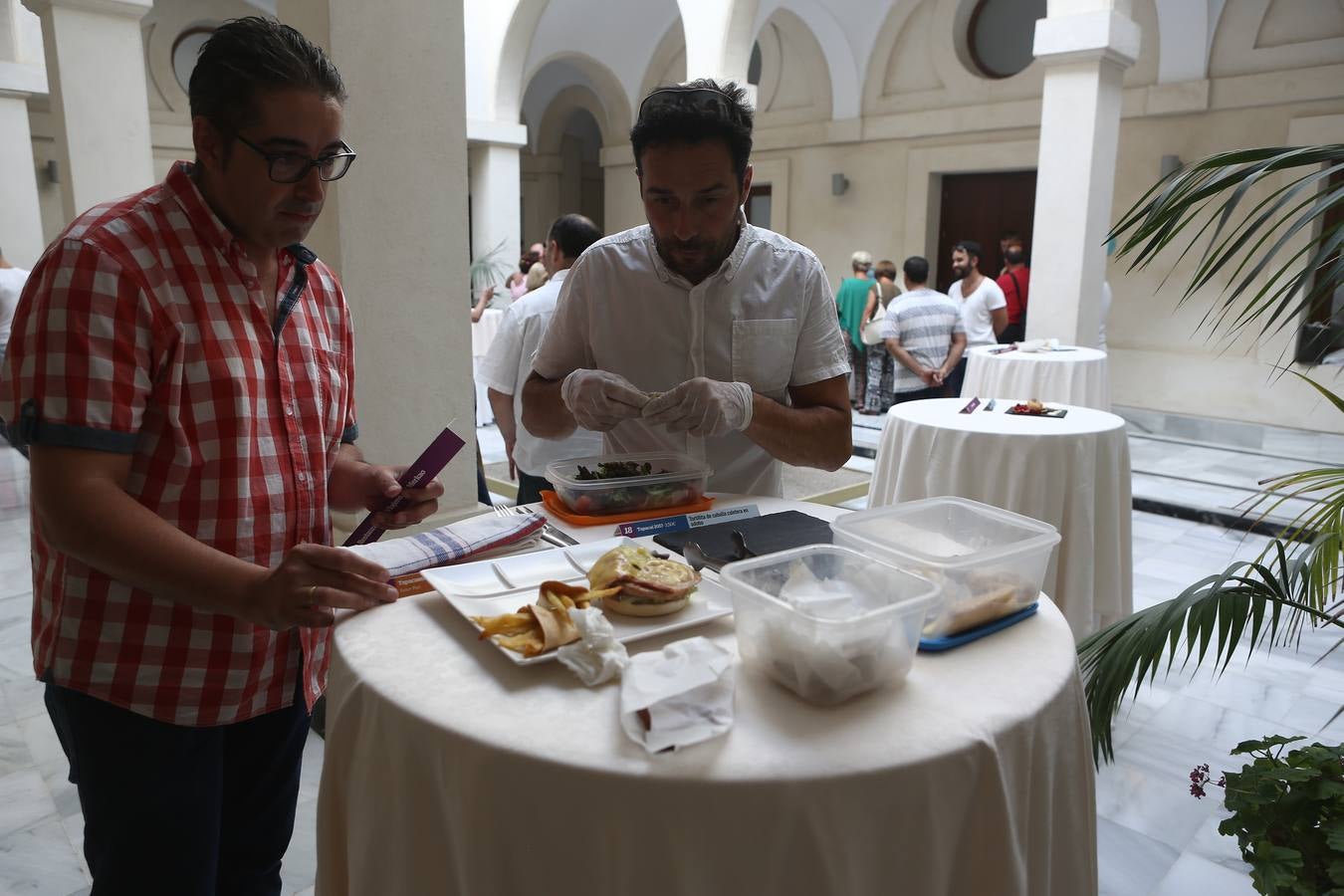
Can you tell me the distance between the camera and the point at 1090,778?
1300mm

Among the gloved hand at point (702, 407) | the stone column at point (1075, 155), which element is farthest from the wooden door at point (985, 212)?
the gloved hand at point (702, 407)

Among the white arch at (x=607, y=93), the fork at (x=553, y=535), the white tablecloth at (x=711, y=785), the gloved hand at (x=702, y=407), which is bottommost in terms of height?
the white tablecloth at (x=711, y=785)

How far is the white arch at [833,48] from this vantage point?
12.5m

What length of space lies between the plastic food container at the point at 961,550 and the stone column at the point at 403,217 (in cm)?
177

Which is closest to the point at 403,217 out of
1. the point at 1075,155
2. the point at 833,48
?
the point at 1075,155

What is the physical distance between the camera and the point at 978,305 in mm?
8352

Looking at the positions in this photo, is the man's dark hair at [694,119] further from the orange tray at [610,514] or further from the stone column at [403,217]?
the stone column at [403,217]

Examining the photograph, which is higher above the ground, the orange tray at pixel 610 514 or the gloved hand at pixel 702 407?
the gloved hand at pixel 702 407

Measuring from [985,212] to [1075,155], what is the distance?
217 inches

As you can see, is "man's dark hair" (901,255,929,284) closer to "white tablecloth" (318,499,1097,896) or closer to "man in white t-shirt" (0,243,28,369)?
"man in white t-shirt" (0,243,28,369)

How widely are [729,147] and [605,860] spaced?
4.80 ft

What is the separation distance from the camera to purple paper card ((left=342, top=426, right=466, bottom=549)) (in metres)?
1.48

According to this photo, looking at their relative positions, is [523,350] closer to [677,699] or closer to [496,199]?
[677,699]

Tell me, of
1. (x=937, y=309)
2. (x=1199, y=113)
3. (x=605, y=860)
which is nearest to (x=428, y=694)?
A: (x=605, y=860)
